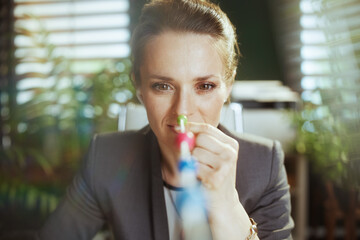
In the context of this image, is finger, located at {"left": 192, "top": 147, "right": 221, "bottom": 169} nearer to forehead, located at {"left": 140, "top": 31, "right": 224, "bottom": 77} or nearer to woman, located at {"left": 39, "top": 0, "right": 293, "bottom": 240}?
woman, located at {"left": 39, "top": 0, "right": 293, "bottom": 240}

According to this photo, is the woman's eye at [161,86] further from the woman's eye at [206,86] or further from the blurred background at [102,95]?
the blurred background at [102,95]

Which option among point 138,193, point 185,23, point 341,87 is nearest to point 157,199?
point 138,193

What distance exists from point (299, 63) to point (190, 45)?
5.03 ft

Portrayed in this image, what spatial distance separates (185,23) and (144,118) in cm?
36

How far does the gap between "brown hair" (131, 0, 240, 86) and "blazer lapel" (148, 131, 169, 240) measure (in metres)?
0.19

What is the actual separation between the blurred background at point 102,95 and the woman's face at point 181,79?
22.7 inches

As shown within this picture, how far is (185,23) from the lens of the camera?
67 centimetres

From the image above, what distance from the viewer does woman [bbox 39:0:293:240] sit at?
58cm

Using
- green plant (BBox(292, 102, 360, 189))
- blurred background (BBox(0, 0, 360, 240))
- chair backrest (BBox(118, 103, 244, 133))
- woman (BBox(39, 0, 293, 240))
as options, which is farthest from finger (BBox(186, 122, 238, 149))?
blurred background (BBox(0, 0, 360, 240))

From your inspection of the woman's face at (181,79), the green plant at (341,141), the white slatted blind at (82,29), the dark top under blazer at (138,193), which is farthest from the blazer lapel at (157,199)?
the white slatted blind at (82,29)

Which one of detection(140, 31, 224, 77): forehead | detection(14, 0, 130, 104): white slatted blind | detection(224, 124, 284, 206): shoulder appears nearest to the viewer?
detection(140, 31, 224, 77): forehead

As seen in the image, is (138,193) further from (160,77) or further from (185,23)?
(185,23)

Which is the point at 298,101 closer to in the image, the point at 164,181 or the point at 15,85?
the point at 164,181

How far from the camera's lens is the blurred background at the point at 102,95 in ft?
5.04
